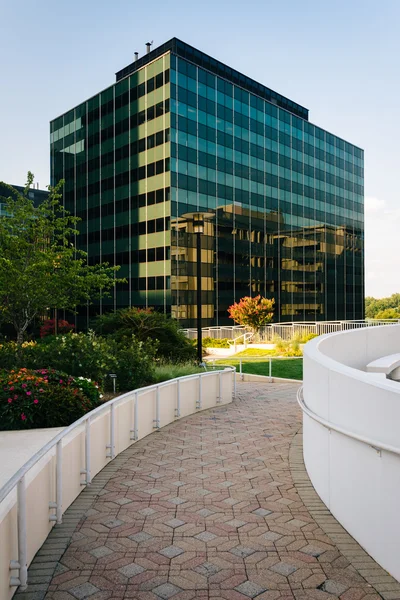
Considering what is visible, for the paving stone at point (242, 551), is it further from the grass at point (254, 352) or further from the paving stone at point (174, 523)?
the grass at point (254, 352)

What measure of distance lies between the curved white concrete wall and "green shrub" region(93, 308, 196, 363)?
34.2 feet

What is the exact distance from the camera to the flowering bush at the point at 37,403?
875cm

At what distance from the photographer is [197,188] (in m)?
46.2

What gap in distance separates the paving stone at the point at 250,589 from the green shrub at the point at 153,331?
1235 centimetres

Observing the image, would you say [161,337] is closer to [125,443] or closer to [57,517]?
[125,443]

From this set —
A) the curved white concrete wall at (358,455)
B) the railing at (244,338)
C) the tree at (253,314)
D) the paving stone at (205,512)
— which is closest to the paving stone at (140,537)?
the paving stone at (205,512)

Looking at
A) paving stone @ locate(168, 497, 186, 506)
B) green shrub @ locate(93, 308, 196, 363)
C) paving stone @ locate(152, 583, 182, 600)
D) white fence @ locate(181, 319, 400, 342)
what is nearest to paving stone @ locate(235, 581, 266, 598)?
paving stone @ locate(152, 583, 182, 600)

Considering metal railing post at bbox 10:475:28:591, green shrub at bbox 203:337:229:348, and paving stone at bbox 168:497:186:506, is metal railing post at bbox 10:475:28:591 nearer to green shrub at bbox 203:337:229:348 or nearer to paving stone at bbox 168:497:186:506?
paving stone at bbox 168:497:186:506

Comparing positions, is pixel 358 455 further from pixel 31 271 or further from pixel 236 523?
pixel 31 271

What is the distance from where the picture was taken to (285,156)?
58.1 metres

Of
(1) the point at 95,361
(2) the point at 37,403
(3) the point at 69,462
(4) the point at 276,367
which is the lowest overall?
(4) the point at 276,367

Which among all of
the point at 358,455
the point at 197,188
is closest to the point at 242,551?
the point at 358,455

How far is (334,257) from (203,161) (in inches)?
1034

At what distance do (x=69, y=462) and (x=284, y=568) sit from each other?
9.58 ft
